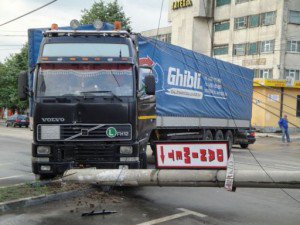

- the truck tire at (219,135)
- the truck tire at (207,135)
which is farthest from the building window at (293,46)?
the truck tire at (207,135)

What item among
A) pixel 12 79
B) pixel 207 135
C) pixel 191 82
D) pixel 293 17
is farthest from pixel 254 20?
pixel 191 82

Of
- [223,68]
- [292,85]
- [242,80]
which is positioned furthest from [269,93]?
[223,68]

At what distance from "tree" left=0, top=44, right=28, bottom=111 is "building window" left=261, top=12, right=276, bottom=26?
27106 mm

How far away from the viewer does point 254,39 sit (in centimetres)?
4934

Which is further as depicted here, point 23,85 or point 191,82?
point 191,82

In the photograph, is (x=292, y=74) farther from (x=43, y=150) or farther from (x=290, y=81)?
(x=43, y=150)

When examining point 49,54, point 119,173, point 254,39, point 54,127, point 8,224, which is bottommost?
point 8,224

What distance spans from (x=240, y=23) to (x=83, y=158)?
4583cm

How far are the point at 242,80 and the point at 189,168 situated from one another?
1461 centimetres

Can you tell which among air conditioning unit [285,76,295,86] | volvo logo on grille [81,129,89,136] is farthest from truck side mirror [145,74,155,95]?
air conditioning unit [285,76,295,86]

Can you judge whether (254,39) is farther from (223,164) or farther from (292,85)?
(223,164)

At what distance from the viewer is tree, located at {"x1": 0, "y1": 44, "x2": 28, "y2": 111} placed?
51.0 m

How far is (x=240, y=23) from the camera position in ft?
168

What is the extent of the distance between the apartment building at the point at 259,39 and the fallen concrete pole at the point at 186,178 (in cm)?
3439
